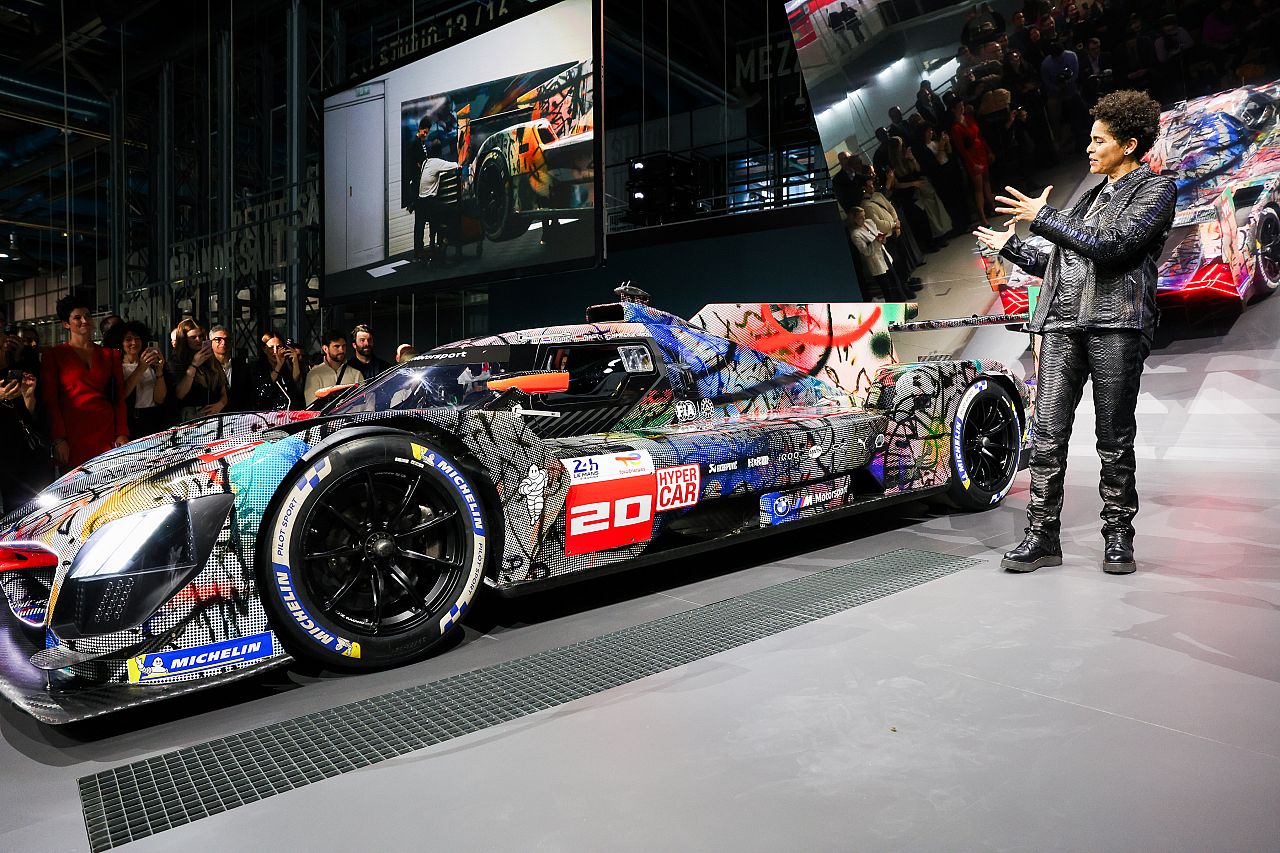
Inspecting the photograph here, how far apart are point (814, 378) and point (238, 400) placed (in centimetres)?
361

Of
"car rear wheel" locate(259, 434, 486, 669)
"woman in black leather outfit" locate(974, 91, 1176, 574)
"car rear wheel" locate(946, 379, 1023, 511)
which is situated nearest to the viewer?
"car rear wheel" locate(259, 434, 486, 669)

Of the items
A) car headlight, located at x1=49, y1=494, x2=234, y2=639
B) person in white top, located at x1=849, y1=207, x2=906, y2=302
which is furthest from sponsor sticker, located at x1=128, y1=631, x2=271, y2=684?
person in white top, located at x1=849, y1=207, x2=906, y2=302

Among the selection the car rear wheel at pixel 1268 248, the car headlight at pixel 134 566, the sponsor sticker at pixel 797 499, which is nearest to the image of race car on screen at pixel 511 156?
the sponsor sticker at pixel 797 499

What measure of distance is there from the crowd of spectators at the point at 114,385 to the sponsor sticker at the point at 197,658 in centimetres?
215

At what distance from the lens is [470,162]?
7.39 metres

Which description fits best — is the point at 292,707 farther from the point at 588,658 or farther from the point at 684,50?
the point at 684,50

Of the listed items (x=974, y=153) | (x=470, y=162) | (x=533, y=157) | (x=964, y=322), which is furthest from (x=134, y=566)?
(x=974, y=153)

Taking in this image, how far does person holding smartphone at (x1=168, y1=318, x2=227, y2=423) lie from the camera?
4.78 m

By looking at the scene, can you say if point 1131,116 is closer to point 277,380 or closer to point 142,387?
point 277,380

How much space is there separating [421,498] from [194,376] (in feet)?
10.4

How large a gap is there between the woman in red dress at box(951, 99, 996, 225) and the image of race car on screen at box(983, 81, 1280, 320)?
1448 millimetres

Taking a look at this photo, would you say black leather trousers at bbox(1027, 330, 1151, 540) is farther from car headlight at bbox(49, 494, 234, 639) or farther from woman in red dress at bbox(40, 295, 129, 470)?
woman in red dress at bbox(40, 295, 129, 470)

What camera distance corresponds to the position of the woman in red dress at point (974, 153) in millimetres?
7607

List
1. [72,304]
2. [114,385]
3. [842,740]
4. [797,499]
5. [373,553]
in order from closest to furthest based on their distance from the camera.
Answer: [842,740] → [373,553] → [797,499] → [72,304] → [114,385]
